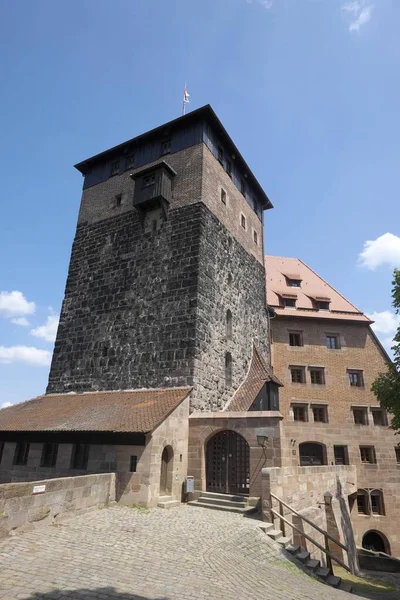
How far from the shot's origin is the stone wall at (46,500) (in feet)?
25.5

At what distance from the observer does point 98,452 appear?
42.8ft

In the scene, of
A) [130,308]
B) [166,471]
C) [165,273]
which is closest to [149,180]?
[165,273]

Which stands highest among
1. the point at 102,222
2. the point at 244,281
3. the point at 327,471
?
the point at 102,222

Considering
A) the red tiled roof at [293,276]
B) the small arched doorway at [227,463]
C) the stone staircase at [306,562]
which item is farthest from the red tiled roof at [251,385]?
the red tiled roof at [293,276]

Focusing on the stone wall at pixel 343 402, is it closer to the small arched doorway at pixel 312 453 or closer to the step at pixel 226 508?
the small arched doorway at pixel 312 453

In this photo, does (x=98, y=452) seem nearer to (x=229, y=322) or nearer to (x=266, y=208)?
(x=229, y=322)

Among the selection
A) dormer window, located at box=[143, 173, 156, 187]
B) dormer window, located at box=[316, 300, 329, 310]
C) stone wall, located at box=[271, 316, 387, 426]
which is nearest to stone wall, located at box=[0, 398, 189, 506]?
dormer window, located at box=[143, 173, 156, 187]

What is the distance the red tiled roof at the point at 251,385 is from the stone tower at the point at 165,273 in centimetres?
45

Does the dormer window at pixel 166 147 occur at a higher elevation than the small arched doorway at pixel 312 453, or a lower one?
higher

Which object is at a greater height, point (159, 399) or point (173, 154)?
point (173, 154)

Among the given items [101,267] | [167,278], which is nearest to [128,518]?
[167,278]

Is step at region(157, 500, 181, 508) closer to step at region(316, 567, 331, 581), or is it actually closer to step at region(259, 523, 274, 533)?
step at region(259, 523, 274, 533)

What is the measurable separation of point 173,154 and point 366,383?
18903 mm

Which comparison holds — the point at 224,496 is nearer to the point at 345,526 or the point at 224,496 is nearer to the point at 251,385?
the point at 251,385
